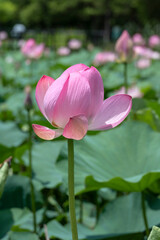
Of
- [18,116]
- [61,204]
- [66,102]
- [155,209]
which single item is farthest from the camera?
[18,116]

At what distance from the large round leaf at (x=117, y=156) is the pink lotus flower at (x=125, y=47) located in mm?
419

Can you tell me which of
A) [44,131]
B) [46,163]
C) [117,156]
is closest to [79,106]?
[44,131]

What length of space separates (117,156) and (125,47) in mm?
543

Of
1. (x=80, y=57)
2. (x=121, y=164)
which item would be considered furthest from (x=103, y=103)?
(x=80, y=57)

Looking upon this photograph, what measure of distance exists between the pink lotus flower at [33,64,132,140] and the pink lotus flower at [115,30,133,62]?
2.67ft

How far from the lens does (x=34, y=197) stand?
92cm

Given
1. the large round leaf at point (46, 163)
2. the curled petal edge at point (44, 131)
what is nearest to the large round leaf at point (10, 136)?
the large round leaf at point (46, 163)

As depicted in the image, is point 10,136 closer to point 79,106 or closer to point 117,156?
point 117,156

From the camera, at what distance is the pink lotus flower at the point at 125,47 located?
1245 millimetres

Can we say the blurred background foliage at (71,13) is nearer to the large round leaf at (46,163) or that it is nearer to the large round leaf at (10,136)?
the large round leaf at (10,136)

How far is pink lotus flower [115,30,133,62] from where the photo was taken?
1245 mm

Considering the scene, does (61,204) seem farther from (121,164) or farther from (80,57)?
(80,57)

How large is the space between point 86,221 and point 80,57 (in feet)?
12.5

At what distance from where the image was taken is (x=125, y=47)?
1252 mm
